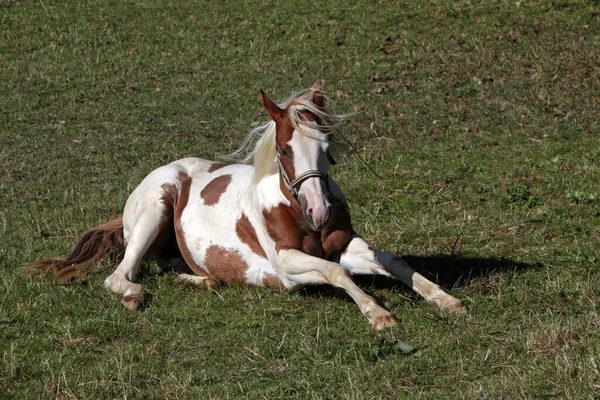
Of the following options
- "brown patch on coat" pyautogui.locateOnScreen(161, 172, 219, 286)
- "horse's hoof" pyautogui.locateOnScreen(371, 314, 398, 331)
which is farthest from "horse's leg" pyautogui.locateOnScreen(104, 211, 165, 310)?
"horse's hoof" pyautogui.locateOnScreen(371, 314, 398, 331)

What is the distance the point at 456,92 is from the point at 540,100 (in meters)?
1.34

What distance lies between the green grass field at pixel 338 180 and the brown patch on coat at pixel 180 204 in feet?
0.75

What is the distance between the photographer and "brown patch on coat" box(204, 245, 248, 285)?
672cm

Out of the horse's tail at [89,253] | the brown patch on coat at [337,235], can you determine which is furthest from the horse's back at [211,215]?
the brown patch on coat at [337,235]

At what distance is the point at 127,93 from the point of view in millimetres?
14852

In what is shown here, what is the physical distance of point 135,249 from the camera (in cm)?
708

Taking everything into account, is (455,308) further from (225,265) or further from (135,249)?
(135,249)

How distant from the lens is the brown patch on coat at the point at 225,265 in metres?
6.72

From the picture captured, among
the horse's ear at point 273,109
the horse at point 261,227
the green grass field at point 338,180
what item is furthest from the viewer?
the horse's ear at point 273,109

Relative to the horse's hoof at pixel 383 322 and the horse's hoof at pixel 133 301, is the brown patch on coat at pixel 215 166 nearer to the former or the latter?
the horse's hoof at pixel 133 301

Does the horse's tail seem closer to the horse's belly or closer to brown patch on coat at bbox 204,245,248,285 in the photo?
the horse's belly

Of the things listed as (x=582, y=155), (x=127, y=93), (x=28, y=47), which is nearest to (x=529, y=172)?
(x=582, y=155)

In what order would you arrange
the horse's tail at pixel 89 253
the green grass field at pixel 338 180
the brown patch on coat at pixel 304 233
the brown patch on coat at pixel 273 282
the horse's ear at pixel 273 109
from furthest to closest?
the horse's tail at pixel 89 253 < the brown patch on coat at pixel 273 282 < the brown patch on coat at pixel 304 233 < the horse's ear at pixel 273 109 < the green grass field at pixel 338 180

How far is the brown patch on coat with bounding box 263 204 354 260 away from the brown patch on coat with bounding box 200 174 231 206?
0.90 m
